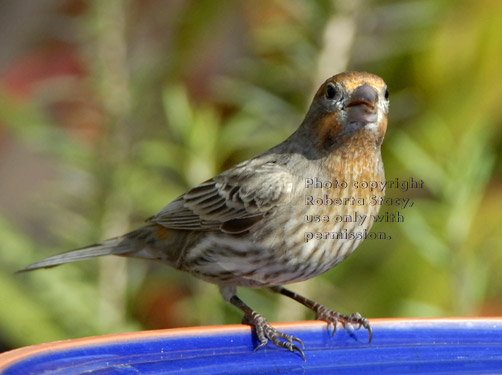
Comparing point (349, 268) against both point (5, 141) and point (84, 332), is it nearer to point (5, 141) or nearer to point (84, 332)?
point (84, 332)

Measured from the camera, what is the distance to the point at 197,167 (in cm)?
435

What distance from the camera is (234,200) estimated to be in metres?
3.62

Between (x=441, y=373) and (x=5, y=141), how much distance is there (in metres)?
5.15

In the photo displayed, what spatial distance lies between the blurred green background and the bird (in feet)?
1.74

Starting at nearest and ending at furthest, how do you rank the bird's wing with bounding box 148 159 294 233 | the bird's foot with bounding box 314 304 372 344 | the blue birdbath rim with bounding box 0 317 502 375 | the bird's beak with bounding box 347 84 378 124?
the blue birdbath rim with bounding box 0 317 502 375, the bird's foot with bounding box 314 304 372 344, the bird's beak with bounding box 347 84 378 124, the bird's wing with bounding box 148 159 294 233

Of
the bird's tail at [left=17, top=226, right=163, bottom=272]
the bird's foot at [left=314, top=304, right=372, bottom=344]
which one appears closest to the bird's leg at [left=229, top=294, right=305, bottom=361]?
the bird's foot at [left=314, top=304, right=372, bottom=344]

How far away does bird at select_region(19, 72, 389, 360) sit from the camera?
3.28 m

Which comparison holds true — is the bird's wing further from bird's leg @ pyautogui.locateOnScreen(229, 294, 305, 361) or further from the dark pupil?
bird's leg @ pyautogui.locateOnScreen(229, 294, 305, 361)

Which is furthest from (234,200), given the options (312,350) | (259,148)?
(312,350)

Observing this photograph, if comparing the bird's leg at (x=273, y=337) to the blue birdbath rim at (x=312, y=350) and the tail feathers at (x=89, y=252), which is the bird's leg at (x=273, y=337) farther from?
the tail feathers at (x=89, y=252)

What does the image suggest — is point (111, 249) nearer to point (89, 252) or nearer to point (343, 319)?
point (89, 252)

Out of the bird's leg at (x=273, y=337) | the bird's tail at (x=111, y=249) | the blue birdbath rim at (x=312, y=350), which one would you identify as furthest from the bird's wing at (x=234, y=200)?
the blue birdbath rim at (x=312, y=350)

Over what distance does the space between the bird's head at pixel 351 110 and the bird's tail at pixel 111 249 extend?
0.99m

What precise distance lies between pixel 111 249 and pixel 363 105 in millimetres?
1356
